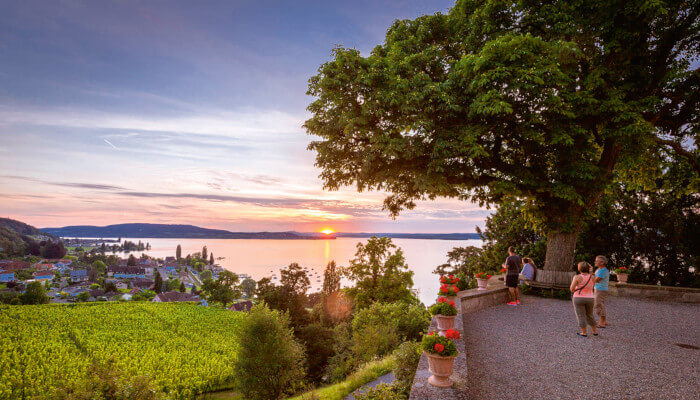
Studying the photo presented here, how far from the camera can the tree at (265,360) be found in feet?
71.7

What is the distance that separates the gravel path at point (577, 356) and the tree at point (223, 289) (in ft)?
245

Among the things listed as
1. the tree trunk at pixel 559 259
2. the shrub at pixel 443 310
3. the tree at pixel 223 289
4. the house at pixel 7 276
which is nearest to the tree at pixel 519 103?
the tree trunk at pixel 559 259

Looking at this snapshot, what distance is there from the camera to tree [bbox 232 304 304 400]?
2186cm

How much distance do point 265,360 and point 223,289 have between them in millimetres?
58211

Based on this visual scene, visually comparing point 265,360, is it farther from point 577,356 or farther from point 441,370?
point 441,370

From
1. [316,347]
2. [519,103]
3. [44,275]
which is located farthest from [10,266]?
[519,103]

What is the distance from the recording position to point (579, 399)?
15.4 feet

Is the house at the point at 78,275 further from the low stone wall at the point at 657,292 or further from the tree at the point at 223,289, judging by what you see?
the low stone wall at the point at 657,292

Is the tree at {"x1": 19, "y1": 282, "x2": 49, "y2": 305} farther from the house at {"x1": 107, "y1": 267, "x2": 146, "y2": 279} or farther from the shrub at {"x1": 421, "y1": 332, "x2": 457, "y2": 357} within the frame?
the shrub at {"x1": 421, "y1": 332, "x2": 457, "y2": 357}

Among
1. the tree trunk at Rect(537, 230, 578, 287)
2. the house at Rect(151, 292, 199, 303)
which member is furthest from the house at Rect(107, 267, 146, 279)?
the tree trunk at Rect(537, 230, 578, 287)

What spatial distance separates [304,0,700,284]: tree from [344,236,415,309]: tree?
51.9 ft

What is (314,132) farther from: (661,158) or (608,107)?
(661,158)

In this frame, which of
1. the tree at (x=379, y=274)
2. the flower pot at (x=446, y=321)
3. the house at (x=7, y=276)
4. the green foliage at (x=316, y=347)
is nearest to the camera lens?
the flower pot at (x=446, y=321)

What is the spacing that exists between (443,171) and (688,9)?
11410 mm
